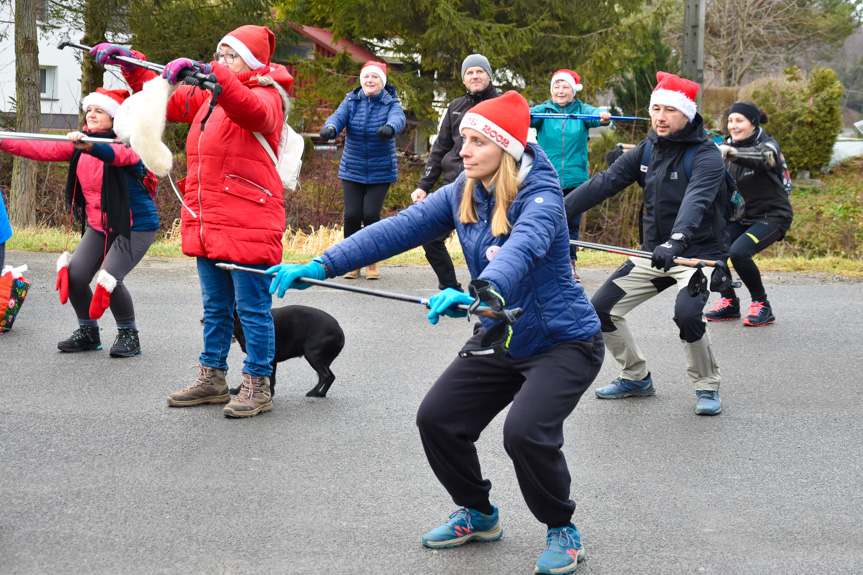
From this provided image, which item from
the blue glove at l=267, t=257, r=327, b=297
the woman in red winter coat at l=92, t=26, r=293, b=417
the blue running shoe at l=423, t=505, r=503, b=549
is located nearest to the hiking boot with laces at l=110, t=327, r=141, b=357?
the woman in red winter coat at l=92, t=26, r=293, b=417

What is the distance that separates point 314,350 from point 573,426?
1.64m

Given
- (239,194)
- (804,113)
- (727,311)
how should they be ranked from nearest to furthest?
(239,194), (727,311), (804,113)

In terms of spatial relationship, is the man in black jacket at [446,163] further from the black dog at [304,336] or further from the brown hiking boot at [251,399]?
the brown hiking boot at [251,399]

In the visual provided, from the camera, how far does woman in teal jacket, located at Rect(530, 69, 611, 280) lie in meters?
8.84

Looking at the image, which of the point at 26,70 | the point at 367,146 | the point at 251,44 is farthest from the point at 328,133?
the point at 26,70

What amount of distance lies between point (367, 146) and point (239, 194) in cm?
390

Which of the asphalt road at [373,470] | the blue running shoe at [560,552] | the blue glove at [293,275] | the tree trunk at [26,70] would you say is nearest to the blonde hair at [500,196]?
the blue glove at [293,275]

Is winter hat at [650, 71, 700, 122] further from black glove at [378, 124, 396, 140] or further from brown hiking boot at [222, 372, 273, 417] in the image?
black glove at [378, 124, 396, 140]

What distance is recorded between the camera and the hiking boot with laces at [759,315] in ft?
26.2

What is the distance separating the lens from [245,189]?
497 centimetres

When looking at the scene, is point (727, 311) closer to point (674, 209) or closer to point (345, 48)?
point (674, 209)

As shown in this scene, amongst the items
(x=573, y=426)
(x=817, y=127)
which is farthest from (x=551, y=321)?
(x=817, y=127)

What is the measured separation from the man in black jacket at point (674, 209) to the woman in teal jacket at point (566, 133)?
310 centimetres

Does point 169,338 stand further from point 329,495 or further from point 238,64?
point 329,495
